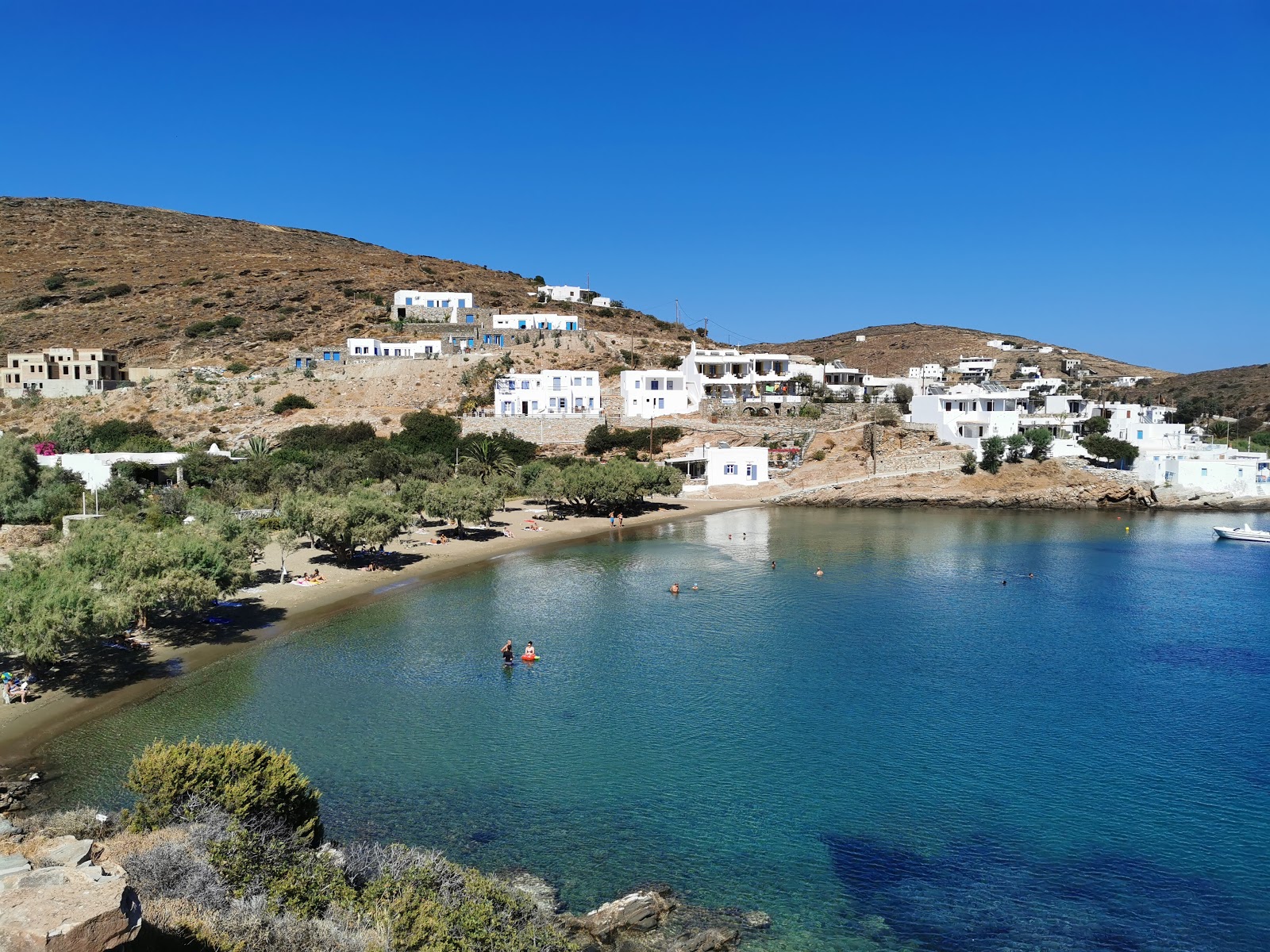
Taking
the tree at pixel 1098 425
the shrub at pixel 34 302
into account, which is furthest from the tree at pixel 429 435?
the shrub at pixel 34 302

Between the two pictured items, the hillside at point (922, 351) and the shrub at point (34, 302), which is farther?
the hillside at point (922, 351)

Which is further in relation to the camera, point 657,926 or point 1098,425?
point 1098,425

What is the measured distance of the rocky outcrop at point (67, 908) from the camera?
27.7 ft

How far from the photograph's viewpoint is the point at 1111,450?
238 ft

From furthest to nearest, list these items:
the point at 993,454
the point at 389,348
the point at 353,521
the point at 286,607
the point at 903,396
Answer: the point at 389,348 → the point at 903,396 → the point at 993,454 → the point at 353,521 → the point at 286,607

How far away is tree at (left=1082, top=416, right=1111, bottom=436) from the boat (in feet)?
80.4

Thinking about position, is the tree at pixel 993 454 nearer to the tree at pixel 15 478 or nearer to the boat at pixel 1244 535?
the boat at pixel 1244 535

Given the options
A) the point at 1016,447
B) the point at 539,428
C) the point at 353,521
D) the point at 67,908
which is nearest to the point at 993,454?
the point at 1016,447

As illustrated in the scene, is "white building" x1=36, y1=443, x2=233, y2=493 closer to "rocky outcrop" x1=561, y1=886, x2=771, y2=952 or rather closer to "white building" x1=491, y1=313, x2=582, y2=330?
"rocky outcrop" x1=561, y1=886, x2=771, y2=952

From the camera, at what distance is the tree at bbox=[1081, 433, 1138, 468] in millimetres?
72500

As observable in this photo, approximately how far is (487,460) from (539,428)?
45.1 ft

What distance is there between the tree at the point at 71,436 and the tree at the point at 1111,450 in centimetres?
8097

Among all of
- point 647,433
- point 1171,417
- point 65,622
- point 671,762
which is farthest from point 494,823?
point 1171,417

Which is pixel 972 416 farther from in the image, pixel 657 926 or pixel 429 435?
pixel 657 926
